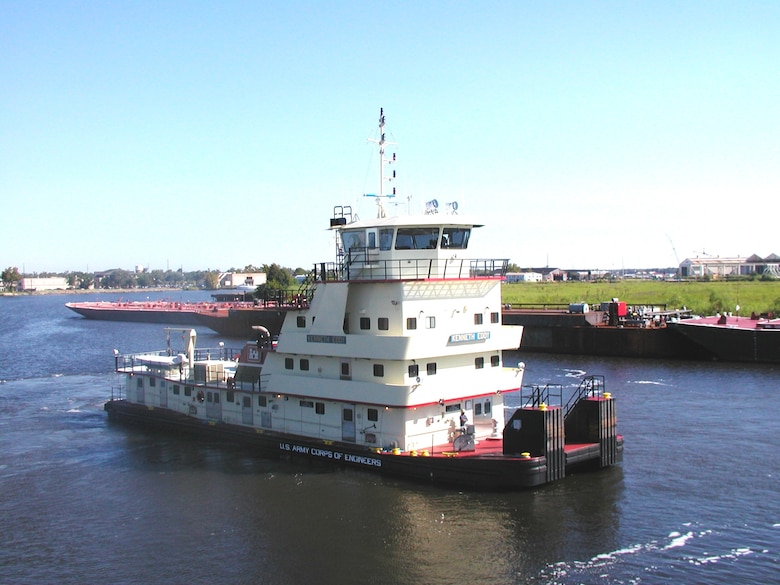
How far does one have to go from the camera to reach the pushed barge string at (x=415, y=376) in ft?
83.1

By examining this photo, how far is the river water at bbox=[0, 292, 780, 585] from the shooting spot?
20.2 m

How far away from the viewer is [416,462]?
25.8m

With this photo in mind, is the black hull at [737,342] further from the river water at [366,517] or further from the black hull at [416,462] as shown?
the black hull at [416,462]

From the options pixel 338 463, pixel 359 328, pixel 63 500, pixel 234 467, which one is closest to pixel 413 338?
pixel 359 328

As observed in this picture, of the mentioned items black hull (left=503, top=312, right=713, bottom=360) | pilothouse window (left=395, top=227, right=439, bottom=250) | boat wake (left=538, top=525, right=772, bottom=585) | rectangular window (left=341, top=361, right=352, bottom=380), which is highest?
pilothouse window (left=395, top=227, right=439, bottom=250)

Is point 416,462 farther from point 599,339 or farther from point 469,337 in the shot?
point 599,339

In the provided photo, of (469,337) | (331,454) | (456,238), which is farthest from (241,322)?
(469,337)

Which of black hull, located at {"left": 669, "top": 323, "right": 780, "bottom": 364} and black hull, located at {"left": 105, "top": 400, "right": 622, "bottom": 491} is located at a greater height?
black hull, located at {"left": 669, "top": 323, "right": 780, "bottom": 364}

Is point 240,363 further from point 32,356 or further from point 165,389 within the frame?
point 32,356

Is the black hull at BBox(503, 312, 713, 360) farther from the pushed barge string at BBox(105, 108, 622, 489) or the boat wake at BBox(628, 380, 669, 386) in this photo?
the pushed barge string at BBox(105, 108, 622, 489)

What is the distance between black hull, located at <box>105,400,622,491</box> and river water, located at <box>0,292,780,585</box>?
Result: 15.7 inches

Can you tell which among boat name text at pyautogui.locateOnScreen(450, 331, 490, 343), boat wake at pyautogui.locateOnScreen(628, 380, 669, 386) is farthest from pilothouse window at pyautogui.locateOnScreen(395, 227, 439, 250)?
boat wake at pyautogui.locateOnScreen(628, 380, 669, 386)

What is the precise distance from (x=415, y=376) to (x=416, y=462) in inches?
112

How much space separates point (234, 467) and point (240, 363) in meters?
5.01
